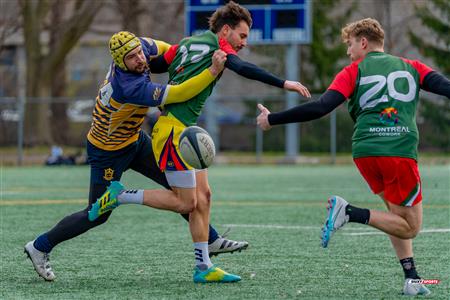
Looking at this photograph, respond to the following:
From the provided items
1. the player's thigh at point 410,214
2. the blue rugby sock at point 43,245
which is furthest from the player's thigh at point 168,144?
the player's thigh at point 410,214

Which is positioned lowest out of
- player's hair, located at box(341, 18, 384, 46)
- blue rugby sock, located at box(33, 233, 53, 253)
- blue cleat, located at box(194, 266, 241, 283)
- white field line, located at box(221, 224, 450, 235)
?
white field line, located at box(221, 224, 450, 235)

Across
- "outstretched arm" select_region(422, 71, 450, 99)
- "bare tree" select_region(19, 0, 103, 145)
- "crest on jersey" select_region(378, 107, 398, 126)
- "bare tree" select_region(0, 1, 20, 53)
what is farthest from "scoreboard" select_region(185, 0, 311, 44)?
"crest on jersey" select_region(378, 107, 398, 126)

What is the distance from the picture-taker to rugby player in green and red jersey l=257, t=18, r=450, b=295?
240 inches

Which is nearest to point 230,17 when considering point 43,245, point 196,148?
point 196,148

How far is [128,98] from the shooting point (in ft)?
22.4

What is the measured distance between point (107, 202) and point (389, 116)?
1.99m

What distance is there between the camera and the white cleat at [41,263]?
6.86 m

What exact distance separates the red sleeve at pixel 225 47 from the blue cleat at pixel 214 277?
1460 millimetres

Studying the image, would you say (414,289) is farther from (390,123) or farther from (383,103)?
(383,103)

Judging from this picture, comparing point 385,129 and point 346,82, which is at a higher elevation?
point 346,82

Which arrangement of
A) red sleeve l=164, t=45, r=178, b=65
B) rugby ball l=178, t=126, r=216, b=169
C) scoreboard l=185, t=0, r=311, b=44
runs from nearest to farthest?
rugby ball l=178, t=126, r=216, b=169 < red sleeve l=164, t=45, r=178, b=65 < scoreboard l=185, t=0, r=311, b=44

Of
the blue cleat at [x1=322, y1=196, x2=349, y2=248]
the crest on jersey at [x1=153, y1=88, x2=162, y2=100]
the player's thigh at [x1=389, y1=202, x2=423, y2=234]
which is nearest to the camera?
the blue cleat at [x1=322, y1=196, x2=349, y2=248]

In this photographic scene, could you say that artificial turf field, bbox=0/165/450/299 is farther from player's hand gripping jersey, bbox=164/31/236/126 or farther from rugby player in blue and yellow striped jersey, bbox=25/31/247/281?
player's hand gripping jersey, bbox=164/31/236/126

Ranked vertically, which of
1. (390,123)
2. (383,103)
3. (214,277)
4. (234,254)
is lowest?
(234,254)
